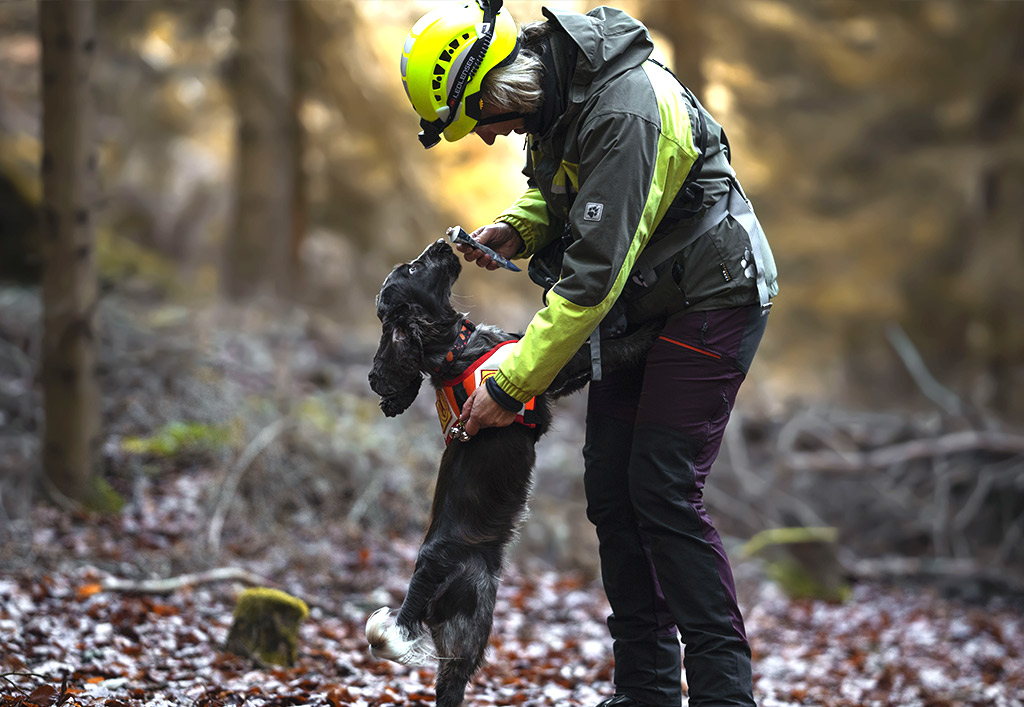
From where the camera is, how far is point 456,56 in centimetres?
295

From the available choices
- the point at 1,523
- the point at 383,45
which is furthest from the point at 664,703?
the point at 383,45

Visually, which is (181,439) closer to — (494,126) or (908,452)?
(494,126)

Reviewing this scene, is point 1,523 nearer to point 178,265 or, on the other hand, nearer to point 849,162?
point 178,265

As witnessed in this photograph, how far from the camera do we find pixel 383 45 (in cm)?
1248

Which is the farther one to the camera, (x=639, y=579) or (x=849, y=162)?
(x=849, y=162)

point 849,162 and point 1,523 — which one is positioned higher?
point 849,162

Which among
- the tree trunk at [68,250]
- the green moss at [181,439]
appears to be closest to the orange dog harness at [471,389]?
the tree trunk at [68,250]

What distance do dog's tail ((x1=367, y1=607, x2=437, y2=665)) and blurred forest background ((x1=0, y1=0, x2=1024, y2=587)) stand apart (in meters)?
2.57

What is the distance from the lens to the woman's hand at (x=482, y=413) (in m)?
3.00

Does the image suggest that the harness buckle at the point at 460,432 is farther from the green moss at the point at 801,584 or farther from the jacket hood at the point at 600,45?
the green moss at the point at 801,584

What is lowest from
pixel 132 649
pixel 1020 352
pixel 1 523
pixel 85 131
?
pixel 132 649

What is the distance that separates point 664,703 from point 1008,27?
36.3ft

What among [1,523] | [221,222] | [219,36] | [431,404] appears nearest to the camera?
[1,523]

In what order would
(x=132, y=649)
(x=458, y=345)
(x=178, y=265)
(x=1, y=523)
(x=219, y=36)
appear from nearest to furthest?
1. (x=458, y=345)
2. (x=132, y=649)
3. (x=1, y=523)
4. (x=219, y=36)
5. (x=178, y=265)
